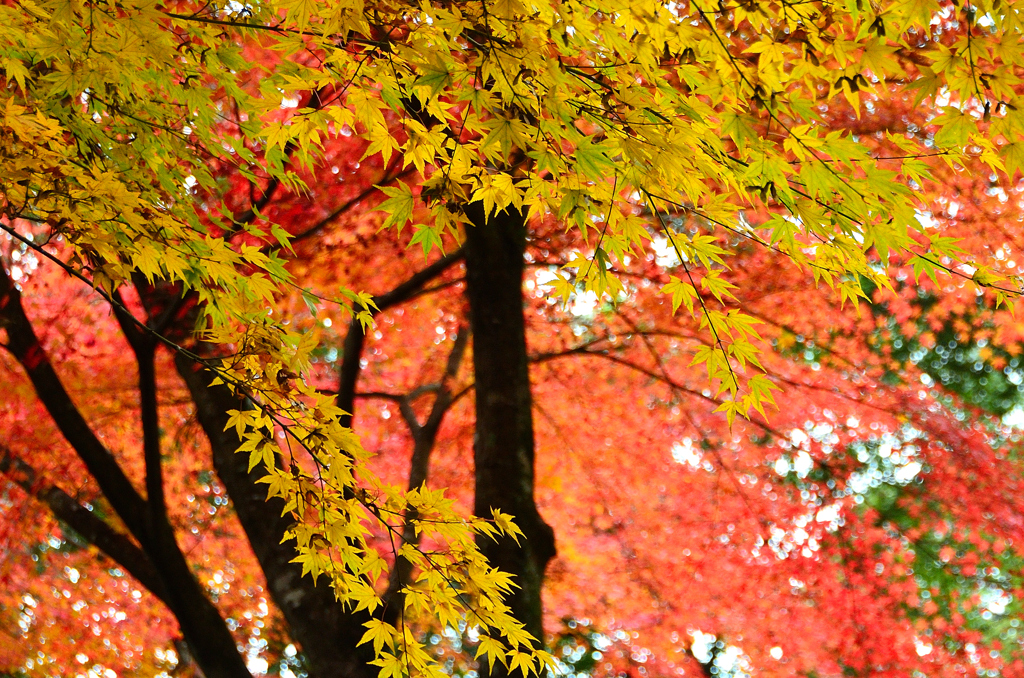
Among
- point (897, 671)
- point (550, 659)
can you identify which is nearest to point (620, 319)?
point (897, 671)

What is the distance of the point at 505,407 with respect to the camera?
4.71m

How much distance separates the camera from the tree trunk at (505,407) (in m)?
4.33

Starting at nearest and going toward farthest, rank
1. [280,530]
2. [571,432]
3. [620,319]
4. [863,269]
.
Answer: [863,269] < [280,530] < [620,319] < [571,432]

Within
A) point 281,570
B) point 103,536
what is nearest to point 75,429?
point 103,536

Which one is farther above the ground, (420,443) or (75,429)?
(420,443)

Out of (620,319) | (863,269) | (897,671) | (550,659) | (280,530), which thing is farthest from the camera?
(620,319)

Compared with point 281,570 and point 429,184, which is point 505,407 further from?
point 429,184

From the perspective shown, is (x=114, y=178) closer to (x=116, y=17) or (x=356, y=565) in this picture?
(x=116, y=17)

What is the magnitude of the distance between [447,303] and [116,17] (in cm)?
608

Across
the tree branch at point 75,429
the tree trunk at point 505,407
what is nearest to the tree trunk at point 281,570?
the tree branch at point 75,429

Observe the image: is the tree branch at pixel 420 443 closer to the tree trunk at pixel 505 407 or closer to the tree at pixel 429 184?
the tree at pixel 429 184

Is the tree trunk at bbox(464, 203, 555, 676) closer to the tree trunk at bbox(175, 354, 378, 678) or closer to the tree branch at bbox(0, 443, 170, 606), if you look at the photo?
the tree trunk at bbox(175, 354, 378, 678)

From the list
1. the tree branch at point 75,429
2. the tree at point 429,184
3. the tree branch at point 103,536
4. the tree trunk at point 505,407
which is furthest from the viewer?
the tree branch at point 103,536

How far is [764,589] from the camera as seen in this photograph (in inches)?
329
